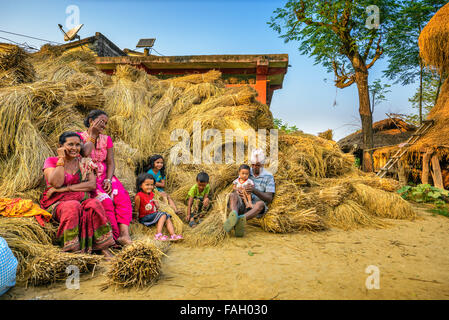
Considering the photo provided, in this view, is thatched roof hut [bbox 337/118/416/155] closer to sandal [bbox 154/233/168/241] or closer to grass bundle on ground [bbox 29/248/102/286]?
sandal [bbox 154/233/168/241]

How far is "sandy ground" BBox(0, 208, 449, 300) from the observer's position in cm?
162

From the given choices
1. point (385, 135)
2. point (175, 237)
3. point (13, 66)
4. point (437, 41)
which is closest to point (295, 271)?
point (175, 237)

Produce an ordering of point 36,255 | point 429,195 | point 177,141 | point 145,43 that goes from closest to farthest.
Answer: point 36,255 < point 177,141 < point 429,195 < point 145,43

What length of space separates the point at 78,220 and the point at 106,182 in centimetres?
62

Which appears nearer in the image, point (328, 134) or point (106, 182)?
point (106, 182)

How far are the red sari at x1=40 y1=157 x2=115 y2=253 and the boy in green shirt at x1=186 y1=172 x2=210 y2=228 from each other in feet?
4.24

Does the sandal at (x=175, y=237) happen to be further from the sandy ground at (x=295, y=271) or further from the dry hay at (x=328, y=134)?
the dry hay at (x=328, y=134)

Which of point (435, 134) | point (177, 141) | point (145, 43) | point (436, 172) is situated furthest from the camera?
point (145, 43)

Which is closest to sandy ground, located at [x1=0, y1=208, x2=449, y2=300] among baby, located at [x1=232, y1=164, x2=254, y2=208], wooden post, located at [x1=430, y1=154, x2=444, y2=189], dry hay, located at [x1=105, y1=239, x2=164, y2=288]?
dry hay, located at [x1=105, y1=239, x2=164, y2=288]

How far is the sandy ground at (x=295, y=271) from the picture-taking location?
1623 millimetres

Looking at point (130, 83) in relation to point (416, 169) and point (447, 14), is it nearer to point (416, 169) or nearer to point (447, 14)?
point (416, 169)

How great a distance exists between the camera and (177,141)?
4.67m

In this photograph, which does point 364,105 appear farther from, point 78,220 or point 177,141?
point 78,220

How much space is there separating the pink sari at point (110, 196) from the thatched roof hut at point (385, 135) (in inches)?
348
